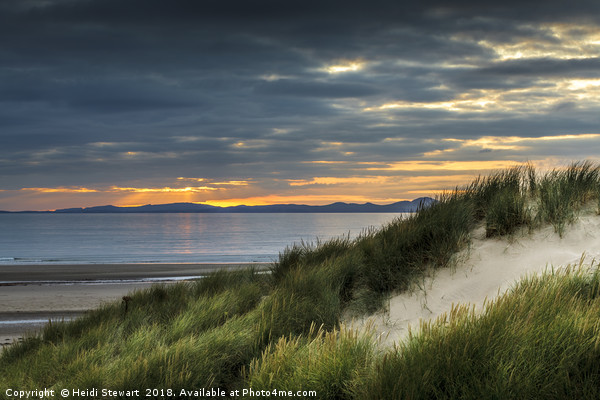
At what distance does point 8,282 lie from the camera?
865 inches

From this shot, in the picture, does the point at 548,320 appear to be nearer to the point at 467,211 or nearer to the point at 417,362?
the point at 417,362

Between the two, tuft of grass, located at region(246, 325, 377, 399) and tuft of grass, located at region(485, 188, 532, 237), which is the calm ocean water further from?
tuft of grass, located at region(246, 325, 377, 399)

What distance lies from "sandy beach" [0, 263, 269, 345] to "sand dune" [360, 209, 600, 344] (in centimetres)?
520

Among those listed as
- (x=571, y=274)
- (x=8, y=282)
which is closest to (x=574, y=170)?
(x=571, y=274)

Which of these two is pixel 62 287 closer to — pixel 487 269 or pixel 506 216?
pixel 487 269

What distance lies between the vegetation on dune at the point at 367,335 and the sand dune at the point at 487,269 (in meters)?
0.20

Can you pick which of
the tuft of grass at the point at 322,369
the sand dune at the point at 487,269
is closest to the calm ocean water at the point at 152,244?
the sand dune at the point at 487,269

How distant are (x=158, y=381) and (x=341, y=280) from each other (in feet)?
10.6

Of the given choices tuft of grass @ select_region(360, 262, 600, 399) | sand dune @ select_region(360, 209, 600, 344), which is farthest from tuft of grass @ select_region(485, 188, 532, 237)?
tuft of grass @ select_region(360, 262, 600, 399)

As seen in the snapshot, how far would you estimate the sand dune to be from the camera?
20.1 feet

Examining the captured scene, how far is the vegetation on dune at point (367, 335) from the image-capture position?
12.2 ft

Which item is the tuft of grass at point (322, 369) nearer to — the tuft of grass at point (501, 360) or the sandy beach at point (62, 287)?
the tuft of grass at point (501, 360)

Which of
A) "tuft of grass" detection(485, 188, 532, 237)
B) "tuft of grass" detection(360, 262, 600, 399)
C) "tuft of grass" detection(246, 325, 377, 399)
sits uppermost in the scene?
"tuft of grass" detection(485, 188, 532, 237)

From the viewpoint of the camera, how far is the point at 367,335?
477cm
